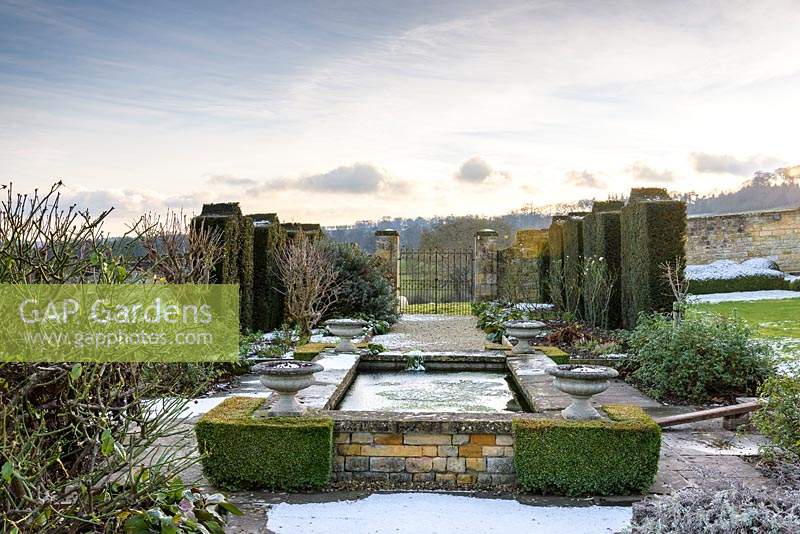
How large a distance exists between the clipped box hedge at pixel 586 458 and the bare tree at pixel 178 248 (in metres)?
5.58

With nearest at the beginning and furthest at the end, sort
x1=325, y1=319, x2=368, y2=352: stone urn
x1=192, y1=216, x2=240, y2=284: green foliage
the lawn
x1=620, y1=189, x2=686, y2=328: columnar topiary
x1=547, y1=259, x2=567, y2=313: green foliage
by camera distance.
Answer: x1=325, y1=319, x2=368, y2=352: stone urn < x1=620, y1=189, x2=686, y2=328: columnar topiary < the lawn < x1=192, y1=216, x2=240, y2=284: green foliage < x1=547, y1=259, x2=567, y2=313: green foliage

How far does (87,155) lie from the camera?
6.72 meters

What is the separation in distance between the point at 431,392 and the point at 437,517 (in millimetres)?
3034

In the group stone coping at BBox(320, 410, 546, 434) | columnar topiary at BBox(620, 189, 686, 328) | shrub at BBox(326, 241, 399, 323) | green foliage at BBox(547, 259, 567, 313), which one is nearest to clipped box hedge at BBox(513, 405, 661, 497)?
Answer: stone coping at BBox(320, 410, 546, 434)

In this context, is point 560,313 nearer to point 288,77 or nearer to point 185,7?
point 288,77

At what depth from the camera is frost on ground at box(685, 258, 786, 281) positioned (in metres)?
20.1

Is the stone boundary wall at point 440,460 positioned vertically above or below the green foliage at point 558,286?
below

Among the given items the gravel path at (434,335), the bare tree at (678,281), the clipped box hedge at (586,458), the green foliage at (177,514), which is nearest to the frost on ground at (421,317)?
the gravel path at (434,335)

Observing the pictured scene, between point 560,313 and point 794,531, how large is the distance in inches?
457

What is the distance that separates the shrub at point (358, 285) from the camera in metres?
14.0

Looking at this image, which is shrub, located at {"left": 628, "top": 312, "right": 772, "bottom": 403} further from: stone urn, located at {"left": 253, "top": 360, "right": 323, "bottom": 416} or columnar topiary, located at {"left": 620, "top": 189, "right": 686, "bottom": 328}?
stone urn, located at {"left": 253, "top": 360, "right": 323, "bottom": 416}

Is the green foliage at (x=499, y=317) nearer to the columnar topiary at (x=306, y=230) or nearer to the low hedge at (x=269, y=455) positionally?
the columnar topiary at (x=306, y=230)

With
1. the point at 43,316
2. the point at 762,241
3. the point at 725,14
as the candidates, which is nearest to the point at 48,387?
the point at 43,316

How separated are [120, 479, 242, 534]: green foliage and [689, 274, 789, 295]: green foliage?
19262 mm
